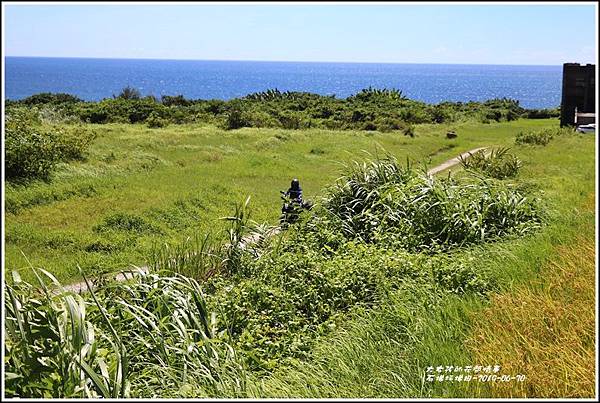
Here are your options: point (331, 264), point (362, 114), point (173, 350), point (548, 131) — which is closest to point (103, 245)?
point (331, 264)

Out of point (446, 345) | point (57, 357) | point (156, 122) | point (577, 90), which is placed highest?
point (577, 90)

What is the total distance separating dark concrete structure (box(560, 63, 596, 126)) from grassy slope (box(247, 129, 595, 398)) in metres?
9.74

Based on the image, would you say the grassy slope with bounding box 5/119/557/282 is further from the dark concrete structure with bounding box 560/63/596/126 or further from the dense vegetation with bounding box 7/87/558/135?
the dark concrete structure with bounding box 560/63/596/126

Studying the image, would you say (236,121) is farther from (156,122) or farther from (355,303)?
(355,303)

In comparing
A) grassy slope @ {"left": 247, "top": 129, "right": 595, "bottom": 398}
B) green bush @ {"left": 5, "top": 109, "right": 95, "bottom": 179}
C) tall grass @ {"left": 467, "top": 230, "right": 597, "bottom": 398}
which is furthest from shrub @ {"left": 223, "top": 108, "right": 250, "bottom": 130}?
tall grass @ {"left": 467, "top": 230, "right": 597, "bottom": 398}

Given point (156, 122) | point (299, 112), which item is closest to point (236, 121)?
point (156, 122)

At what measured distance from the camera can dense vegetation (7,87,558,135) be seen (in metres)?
Result: 22.2

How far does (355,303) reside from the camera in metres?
4.00

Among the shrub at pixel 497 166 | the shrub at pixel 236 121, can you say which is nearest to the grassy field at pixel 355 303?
the shrub at pixel 497 166

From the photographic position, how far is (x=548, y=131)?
14758 mm

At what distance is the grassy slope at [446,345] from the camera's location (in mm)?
2480

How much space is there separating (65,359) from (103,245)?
5272 millimetres

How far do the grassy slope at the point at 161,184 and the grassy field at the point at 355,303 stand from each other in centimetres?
8

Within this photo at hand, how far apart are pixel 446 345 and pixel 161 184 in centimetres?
921
